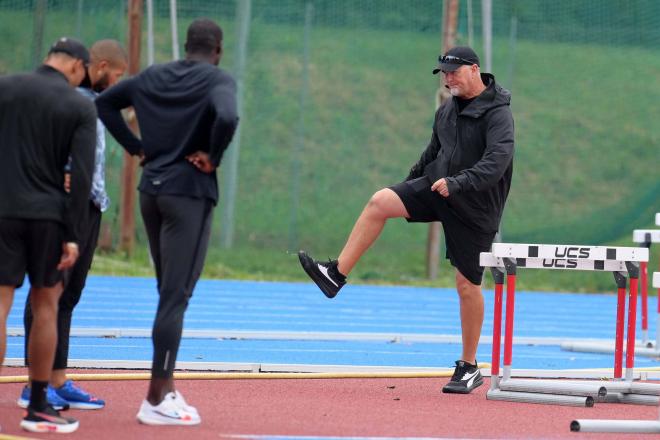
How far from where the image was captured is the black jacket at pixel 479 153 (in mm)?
8453

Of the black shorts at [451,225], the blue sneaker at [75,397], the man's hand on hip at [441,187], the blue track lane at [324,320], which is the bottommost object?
the blue track lane at [324,320]

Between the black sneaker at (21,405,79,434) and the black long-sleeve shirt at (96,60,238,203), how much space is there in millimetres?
1216

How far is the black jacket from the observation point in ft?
27.7

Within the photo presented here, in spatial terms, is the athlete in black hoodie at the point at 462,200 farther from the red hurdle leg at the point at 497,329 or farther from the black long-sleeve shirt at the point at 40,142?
the black long-sleeve shirt at the point at 40,142

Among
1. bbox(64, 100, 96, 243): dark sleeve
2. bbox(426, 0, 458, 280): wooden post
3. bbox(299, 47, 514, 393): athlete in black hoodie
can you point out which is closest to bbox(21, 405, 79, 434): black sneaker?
bbox(64, 100, 96, 243): dark sleeve

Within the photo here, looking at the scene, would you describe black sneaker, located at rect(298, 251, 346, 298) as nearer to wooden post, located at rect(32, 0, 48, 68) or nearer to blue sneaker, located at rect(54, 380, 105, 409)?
blue sneaker, located at rect(54, 380, 105, 409)

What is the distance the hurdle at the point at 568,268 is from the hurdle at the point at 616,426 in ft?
3.25

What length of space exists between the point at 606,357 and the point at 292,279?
7.82 meters

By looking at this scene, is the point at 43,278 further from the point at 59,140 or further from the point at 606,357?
the point at 606,357

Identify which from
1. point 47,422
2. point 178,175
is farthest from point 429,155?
point 47,422

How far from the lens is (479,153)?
8695 mm

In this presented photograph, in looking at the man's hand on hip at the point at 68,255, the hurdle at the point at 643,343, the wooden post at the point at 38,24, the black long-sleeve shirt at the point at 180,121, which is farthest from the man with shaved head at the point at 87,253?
the wooden post at the point at 38,24

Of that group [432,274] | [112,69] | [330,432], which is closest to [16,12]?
[432,274]

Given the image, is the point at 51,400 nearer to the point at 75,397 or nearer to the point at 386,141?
the point at 75,397
